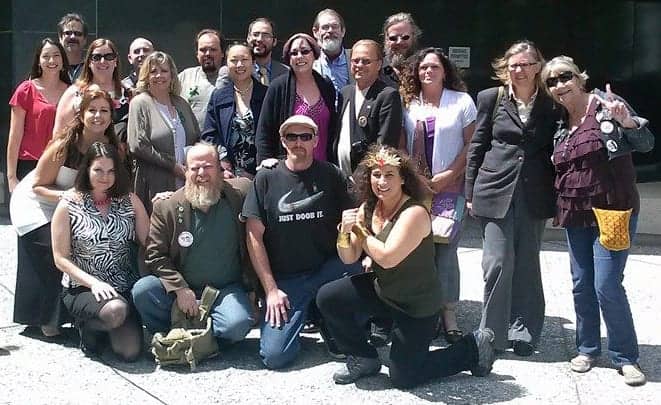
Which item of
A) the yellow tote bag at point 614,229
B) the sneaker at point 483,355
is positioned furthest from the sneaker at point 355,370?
the yellow tote bag at point 614,229

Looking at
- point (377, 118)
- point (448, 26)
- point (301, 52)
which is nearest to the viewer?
point (377, 118)

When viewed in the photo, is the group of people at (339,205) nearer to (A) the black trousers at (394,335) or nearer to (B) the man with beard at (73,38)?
(A) the black trousers at (394,335)

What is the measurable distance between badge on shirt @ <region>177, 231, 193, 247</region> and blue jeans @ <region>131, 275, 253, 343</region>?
0.26 meters

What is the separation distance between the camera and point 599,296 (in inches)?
194

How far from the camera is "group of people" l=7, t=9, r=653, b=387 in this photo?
4.88 meters

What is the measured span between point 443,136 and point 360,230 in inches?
41.0

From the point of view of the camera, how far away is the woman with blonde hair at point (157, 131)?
5785 millimetres

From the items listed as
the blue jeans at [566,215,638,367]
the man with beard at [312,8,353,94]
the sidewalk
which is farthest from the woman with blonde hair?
the blue jeans at [566,215,638,367]

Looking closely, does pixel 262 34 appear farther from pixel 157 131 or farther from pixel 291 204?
pixel 291 204

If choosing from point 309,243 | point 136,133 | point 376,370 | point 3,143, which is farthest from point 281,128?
point 3,143

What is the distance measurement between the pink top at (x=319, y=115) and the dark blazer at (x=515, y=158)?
1047mm

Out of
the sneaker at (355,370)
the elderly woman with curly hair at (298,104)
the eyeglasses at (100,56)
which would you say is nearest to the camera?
the sneaker at (355,370)

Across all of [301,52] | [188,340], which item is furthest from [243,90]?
[188,340]

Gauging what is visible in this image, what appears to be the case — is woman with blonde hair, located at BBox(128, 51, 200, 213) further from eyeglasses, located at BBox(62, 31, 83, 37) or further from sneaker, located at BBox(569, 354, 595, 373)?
sneaker, located at BBox(569, 354, 595, 373)
